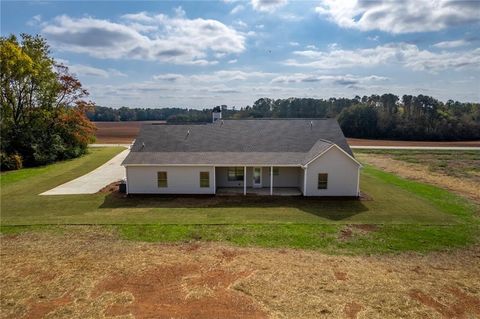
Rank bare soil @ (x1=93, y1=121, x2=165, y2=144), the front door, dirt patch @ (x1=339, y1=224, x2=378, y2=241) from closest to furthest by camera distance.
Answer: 1. dirt patch @ (x1=339, y1=224, x2=378, y2=241)
2. the front door
3. bare soil @ (x1=93, y1=121, x2=165, y2=144)

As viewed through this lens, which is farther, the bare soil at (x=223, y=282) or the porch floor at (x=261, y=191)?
the porch floor at (x=261, y=191)

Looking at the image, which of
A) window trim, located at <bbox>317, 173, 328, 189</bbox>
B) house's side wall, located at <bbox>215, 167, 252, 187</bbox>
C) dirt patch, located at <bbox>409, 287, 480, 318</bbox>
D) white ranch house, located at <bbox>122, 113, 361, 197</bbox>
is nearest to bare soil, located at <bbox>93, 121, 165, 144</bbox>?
white ranch house, located at <bbox>122, 113, 361, 197</bbox>

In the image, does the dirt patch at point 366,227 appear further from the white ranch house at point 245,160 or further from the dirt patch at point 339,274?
the white ranch house at point 245,160

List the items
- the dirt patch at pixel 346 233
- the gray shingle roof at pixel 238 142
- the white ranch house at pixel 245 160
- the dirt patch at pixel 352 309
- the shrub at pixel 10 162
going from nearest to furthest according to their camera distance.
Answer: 1. the dirt patch at pixel 352 309
2. the dirt patch at pixel 346 233
3. the white ranch house at pixel 245 160
4. the gray shingle roof at pixel 238 142
5. the shrub at pixel 10 162

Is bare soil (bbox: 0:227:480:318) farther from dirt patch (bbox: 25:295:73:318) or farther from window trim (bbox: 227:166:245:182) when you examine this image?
window trim (bbox: 227:166:245:182)

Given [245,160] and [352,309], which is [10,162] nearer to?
[245,160]

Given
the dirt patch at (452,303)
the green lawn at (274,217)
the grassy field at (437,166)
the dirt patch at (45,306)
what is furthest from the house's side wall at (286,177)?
the dirt patch at (45,306)
